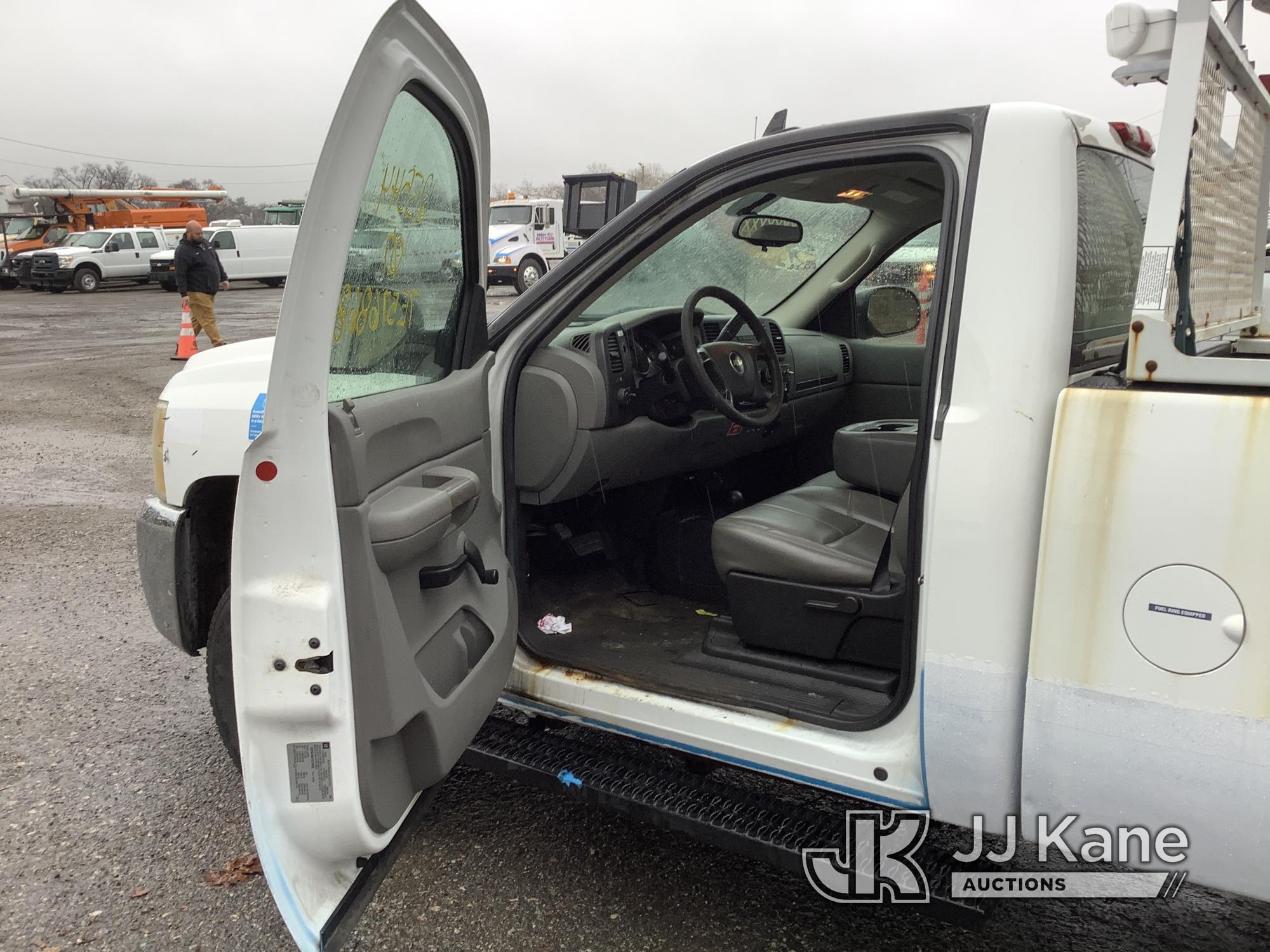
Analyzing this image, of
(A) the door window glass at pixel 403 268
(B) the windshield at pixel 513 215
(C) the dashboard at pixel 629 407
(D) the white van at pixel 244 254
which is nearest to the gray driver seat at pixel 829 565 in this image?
(C) the dashboard at pixel 629 407

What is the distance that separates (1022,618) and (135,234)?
28832 millimetres

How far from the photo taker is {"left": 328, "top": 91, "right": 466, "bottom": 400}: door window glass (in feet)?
6.27

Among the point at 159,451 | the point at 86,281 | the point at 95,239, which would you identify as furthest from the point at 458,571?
the point at 95,239

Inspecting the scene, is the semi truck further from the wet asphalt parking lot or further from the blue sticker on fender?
the blue sticker on fender

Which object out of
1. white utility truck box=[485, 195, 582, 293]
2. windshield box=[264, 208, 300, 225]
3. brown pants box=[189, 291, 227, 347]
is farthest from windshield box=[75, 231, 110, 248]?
brown pants box=[189, 291, 227, 347]

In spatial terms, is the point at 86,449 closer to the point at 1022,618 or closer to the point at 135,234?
the point at 1022,618

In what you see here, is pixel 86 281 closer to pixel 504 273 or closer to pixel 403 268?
pixel 504 273

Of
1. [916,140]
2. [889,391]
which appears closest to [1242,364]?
[916,140]

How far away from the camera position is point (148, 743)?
3.25 m

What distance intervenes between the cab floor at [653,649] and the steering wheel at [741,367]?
26.4 inches

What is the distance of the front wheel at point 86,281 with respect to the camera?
2562 centimetres

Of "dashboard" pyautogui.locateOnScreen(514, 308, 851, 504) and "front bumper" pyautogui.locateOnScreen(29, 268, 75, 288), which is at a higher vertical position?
"dashboard" pyautogui.locateOnScreen(514, 308, 851, 504)

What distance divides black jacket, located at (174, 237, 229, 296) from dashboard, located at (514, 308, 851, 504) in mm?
10204

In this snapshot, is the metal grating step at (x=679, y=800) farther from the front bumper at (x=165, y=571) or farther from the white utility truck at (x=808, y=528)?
the front bumper at (x=165, y=571)
